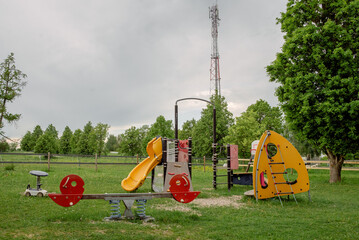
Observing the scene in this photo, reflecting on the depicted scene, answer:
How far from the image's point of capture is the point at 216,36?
108ft

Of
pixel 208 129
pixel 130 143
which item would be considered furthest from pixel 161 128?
pixel 130 143

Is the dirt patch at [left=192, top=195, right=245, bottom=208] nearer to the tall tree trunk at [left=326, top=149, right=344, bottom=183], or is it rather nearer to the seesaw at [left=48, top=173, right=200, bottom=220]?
the seesaw at [left=48, top=173, right=200, bottom=220]

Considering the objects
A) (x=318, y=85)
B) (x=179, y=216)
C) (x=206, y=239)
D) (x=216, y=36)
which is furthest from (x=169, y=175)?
(x=216, y=36)

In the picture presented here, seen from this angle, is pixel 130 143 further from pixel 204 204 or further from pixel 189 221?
pixel 189 221

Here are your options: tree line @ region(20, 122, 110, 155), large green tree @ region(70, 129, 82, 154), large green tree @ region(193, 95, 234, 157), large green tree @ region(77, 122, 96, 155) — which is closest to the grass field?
large green tree @ region(193, 95, 234, 157)

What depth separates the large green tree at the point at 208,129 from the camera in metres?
36.9

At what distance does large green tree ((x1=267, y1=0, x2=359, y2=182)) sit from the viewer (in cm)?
1397

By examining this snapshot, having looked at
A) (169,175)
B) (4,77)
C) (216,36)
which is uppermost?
(216,36)

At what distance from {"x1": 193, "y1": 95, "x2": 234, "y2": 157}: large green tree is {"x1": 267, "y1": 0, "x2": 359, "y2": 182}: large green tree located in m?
21.1

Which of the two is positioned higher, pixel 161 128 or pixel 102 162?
pixel 161 128

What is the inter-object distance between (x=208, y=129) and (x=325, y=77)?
927 inches

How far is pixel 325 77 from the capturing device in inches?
576

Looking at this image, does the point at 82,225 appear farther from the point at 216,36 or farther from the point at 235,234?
the point at 216,36

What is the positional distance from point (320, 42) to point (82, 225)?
47.7 feet
